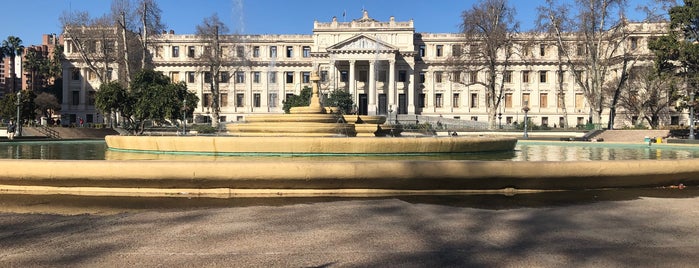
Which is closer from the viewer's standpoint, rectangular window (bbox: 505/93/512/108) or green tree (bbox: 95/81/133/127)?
green tree (bbox: 95/81/133/127)

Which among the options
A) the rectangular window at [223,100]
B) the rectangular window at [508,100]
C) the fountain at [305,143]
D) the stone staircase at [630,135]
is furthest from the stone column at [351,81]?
the fountain at [305,143]

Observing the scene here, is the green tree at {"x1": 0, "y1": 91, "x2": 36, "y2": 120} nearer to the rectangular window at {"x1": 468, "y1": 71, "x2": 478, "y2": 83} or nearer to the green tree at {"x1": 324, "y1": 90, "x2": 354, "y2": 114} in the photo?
the green tree at {"x1": 324, "y1": 90, "x2": 354, "y2": 114}

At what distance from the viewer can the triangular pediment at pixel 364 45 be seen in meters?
63.4

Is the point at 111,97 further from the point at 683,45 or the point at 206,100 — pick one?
the point at 683,45

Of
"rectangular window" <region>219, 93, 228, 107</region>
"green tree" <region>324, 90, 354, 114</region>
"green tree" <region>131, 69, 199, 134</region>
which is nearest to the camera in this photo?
"green tree" <region>131, 69, 199, 134</region>

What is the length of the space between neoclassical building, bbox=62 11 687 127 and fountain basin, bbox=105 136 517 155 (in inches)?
2046

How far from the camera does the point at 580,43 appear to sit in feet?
156

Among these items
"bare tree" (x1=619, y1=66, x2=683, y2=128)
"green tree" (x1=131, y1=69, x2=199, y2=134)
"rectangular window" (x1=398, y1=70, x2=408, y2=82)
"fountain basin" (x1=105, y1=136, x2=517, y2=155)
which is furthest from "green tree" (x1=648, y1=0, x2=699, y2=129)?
"rectangular window" (x1=398, y1=70, x2=408, y2=82)

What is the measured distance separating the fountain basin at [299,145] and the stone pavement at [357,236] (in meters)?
4.37

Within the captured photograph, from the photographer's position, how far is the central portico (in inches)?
2504

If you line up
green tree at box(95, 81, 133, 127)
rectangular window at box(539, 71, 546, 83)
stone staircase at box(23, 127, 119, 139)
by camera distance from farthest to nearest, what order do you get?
rectangular window at box(539, 71, 546, 83), green tree at box(95, 81, 133, 127), stone staircase at box(23, 127, 119, 139)

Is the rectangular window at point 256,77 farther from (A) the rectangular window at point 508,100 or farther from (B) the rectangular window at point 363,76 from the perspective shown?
(A) the rectangular window at point 508,100

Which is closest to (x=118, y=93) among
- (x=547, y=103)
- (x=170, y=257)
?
(x=170, y=257)

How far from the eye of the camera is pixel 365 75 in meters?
68.4
